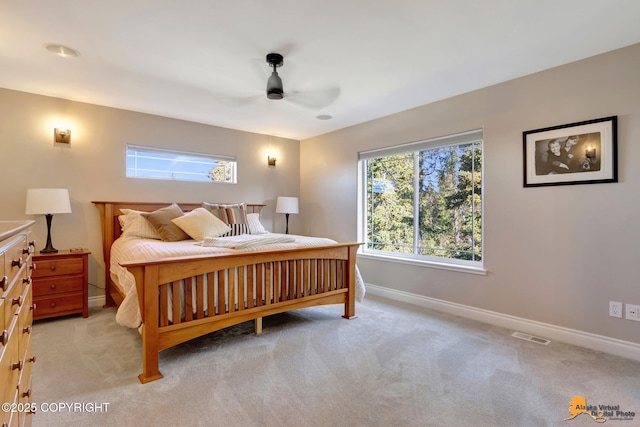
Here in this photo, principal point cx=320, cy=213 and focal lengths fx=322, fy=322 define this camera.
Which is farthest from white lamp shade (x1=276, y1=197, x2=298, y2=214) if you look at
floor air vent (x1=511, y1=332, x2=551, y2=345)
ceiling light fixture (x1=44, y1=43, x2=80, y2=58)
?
floor air vent (x1=511, y1=332, x2=551, y2=345)

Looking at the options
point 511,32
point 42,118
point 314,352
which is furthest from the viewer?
point 42,118

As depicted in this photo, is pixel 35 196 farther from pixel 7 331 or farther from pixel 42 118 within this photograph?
pixel 7 331

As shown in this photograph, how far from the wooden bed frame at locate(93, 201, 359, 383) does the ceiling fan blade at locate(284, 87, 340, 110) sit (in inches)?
60.1

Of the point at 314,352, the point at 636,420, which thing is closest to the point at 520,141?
the point at 636,420

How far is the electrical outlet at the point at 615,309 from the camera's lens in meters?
2.37

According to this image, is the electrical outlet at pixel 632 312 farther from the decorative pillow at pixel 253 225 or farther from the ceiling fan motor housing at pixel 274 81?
the decorative pillow at pixel 253 225

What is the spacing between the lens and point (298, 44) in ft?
7.56

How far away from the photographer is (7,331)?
0.85 m

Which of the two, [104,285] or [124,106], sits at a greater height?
[124,106]

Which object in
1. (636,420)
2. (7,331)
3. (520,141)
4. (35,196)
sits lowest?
(636,420)

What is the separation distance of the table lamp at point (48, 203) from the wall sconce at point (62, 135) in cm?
58

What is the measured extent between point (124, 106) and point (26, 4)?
1853 mm

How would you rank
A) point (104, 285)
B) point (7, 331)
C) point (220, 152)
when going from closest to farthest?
point (7, 331), point (104, 285), point (220, 152)

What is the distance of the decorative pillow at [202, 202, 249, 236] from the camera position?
12.7 feet
